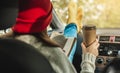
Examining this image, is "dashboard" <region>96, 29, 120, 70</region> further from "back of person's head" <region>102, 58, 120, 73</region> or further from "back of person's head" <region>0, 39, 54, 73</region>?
"back of person's head" <region>0, 39, 54, 73</region>

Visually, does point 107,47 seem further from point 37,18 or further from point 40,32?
point 37,18

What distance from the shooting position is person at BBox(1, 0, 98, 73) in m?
1.10

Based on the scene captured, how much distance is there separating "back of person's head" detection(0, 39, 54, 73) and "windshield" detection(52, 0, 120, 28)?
210 centimetres

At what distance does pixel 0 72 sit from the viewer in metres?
0.73

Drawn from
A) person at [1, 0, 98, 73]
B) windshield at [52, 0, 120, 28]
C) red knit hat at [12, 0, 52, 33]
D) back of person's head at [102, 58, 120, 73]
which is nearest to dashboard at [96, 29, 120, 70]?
windshield at [52, 0, 120, 28]

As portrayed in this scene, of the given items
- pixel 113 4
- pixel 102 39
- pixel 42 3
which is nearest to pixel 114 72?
pixel 42 3

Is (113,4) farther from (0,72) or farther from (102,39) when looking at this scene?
(0,72)

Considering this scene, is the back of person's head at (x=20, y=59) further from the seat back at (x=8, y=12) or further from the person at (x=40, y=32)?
the person at (x=40, y=32)

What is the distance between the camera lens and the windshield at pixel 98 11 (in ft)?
9.49

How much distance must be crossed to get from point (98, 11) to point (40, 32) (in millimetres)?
1613

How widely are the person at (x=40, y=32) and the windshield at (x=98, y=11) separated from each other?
1.01 m

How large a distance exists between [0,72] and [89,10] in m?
2.33

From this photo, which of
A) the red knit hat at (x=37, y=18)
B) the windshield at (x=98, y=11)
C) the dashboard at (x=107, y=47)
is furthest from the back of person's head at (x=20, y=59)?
the windshield at (x=98, y=11)

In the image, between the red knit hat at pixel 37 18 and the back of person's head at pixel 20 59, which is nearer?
the back of person's head at pixel 20 59
